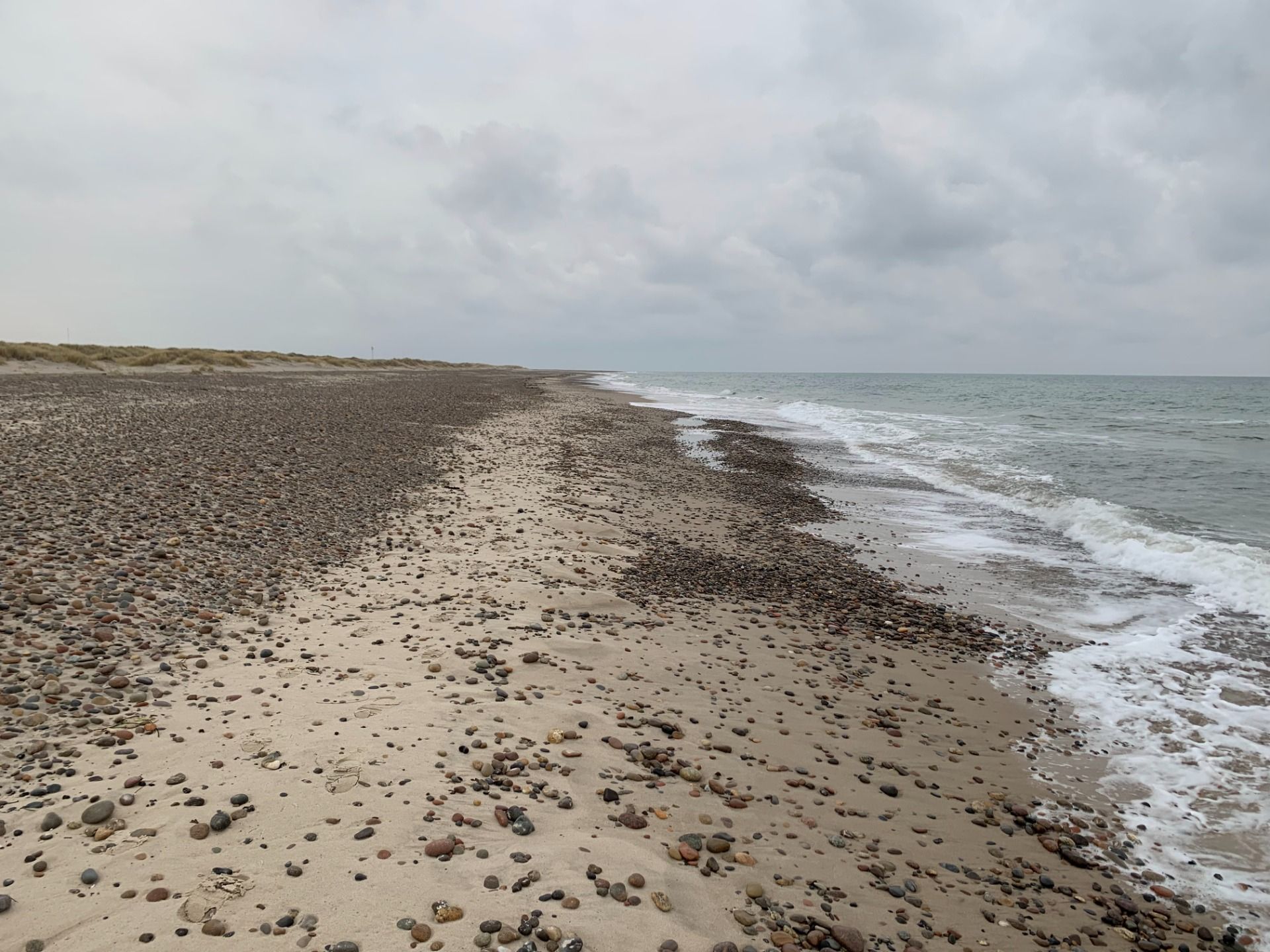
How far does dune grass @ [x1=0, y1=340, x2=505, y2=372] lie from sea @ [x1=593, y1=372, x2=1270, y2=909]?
38525 mm

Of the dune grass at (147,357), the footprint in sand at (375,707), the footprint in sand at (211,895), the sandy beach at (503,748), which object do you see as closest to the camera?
the footprint in sand at (211,895)

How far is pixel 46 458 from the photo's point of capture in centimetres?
1123

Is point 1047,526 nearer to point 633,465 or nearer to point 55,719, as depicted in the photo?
point 633,465

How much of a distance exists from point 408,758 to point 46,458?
34.5 ft

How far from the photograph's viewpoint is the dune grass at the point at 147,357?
41.4 m

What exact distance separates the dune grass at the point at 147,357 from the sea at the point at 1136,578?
38.5m

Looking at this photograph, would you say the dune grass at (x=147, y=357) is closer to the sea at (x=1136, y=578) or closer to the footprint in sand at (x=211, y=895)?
the sea at (x=1136, y=578)

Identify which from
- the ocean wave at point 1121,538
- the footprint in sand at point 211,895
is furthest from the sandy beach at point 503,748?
the ocean wave at point 1121,538

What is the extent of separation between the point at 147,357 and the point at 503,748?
55099 millimetres

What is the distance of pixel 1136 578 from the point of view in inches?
441

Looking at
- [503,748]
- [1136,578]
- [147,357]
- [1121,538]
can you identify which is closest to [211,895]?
[503,748]

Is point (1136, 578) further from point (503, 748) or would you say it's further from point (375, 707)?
point (375, 707)

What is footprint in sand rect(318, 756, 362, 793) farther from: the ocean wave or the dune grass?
the dune grass

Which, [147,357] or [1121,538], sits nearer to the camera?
[1121,538]
